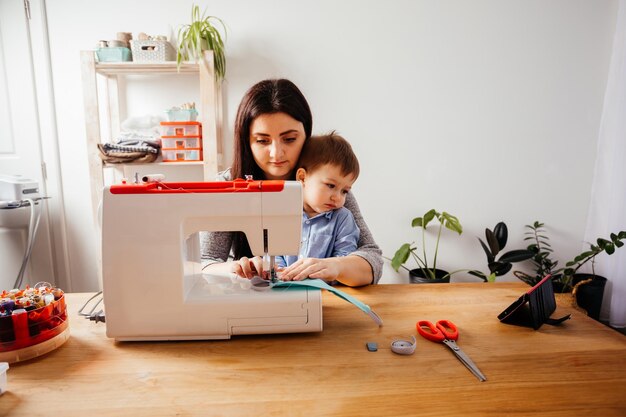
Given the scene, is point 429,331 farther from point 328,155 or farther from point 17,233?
point 17,233

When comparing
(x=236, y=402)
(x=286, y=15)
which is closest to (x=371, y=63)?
(x=286, y=15)

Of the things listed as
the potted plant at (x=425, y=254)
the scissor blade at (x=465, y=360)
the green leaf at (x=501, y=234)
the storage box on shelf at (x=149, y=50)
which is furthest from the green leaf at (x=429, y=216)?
the storage box on shelf at (x=149, y=50)

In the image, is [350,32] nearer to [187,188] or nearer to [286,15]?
[286,15]

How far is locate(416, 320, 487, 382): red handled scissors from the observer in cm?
68

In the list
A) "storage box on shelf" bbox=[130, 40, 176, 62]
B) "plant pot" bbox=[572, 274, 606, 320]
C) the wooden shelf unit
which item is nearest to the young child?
the wooden shelf unit

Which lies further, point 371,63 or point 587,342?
point 371,63

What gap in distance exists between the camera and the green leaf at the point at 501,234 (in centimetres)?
254

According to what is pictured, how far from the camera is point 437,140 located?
8.57ft

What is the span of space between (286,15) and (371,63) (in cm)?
67

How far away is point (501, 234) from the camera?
254cm

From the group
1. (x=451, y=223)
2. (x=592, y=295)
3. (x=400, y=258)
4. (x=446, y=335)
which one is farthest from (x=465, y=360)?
(x=592, y=295)

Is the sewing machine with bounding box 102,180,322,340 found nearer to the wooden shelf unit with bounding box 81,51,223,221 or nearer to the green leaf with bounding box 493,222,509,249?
the wooden shelf unit with bounding box 81,51,223,221

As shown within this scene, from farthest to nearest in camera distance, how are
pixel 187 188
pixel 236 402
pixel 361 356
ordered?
pixel 187 188 → pixel 361 356 → pixel 236 402

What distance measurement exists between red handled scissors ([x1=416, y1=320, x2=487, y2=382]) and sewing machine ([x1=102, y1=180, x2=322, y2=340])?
24 cm
